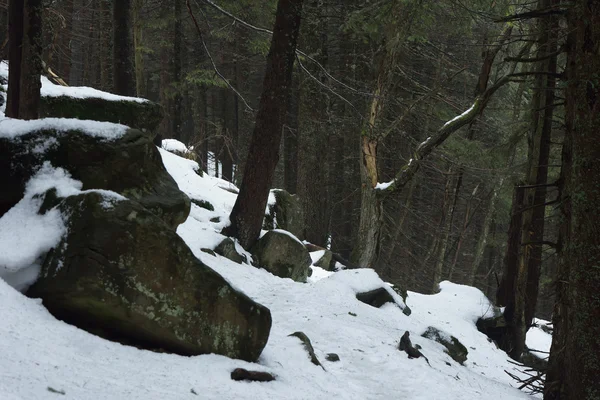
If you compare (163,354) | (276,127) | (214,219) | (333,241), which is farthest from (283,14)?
(333,241)

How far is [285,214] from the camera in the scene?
12.7m

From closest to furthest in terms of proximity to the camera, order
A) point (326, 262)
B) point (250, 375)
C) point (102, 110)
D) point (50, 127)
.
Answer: point (250, 375), point (50, 127), point (102, 110), point (326, 262)

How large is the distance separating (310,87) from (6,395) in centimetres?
1194

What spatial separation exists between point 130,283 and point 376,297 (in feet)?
18.9

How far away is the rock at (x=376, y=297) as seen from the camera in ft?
29.0

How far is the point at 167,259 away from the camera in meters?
4.20

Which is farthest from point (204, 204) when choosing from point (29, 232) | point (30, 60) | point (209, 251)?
point (29, 232)

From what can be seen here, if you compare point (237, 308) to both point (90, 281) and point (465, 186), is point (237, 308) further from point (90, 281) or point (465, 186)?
point (465, 186)

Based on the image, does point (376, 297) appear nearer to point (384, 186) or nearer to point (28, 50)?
point (384, 186)

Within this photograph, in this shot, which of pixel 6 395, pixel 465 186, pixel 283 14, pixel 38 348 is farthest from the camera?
pixel 465 186

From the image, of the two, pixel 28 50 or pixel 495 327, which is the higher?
pixel 28 50

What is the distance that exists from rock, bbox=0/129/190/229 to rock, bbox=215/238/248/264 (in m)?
2.91

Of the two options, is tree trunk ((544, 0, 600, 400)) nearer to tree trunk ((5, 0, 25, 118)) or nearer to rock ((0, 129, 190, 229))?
rock ((0, 129, 190, 229))

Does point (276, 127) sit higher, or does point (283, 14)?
point (283, 14)
